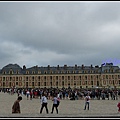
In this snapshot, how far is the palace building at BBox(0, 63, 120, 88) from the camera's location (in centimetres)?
9362

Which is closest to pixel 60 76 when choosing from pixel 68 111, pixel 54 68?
pixel 54 68

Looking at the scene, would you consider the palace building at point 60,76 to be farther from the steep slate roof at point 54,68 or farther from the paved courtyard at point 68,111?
the paved courtyard at point 68,111

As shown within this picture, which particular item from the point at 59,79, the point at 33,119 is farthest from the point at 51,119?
the point at 59,79

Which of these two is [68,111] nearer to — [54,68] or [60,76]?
[60,76]

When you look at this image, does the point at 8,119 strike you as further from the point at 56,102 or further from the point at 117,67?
the point at 117,67

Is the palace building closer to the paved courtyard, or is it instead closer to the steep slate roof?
the steep slate roof

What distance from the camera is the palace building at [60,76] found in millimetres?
93625

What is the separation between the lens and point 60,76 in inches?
3706

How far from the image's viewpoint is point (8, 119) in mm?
8859

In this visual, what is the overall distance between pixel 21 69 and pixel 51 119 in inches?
3473

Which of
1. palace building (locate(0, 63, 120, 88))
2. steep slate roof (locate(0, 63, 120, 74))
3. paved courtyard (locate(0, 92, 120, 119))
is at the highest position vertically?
steep slate roof (locate(0, 63, 120, 74))

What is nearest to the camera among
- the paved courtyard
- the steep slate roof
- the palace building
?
the paved courtyard

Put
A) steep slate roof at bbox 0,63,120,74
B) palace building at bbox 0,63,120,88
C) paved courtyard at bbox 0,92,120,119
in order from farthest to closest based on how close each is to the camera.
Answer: steep slate roof at bbox 0,63,120,74, palace building at bbox 0,63,120,88, paved courtyard at bbox 0,92,120,119

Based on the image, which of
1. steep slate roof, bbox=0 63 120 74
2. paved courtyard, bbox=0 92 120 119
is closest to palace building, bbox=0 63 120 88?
steep slate roof, bbox=0 63 120 74
